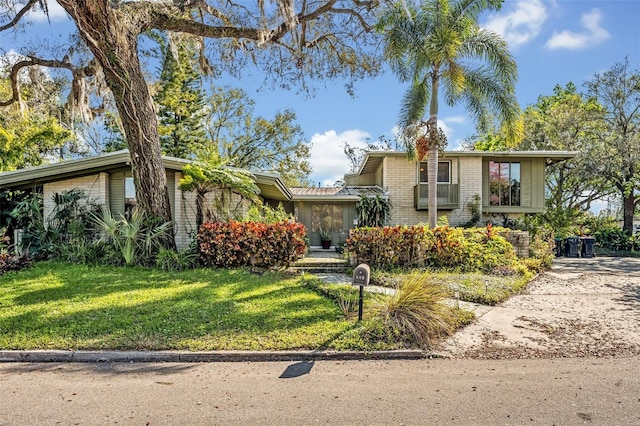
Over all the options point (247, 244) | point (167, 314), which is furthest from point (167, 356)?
point (247, 244)

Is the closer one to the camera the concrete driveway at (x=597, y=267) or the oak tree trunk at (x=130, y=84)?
the oak tree trunk at (x=130, y=84)

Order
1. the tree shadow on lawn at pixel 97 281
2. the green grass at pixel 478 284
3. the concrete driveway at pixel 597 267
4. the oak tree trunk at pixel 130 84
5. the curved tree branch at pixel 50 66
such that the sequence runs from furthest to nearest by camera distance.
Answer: the concrete driveway at pixel 597 267 → the curved tree branch at pixel 50 66 → the oak tree trunk at pixel 130 84 → the green grass at pixel 478 284 → the tree shadow on lawn at pixel 97 281

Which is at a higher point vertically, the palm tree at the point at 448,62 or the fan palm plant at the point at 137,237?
the palm tree at the point at 448,62

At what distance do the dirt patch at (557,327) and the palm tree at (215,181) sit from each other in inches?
297

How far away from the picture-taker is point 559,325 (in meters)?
6.35

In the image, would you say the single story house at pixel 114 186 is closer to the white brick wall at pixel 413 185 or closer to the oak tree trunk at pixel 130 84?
the oak tree trunk at pixel 130 84

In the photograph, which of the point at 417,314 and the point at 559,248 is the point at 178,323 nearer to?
the point at 417,314

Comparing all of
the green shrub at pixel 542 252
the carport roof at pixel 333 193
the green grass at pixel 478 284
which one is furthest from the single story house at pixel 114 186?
the green shrub at pixel 542 252

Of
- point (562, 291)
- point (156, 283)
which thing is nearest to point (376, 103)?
point (562, 291)

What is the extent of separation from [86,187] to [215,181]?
474 cm

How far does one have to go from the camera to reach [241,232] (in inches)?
409

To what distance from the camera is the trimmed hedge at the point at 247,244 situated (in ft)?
34.0

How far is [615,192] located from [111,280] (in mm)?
28501

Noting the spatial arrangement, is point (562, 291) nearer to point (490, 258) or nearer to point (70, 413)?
point (490, 258)
